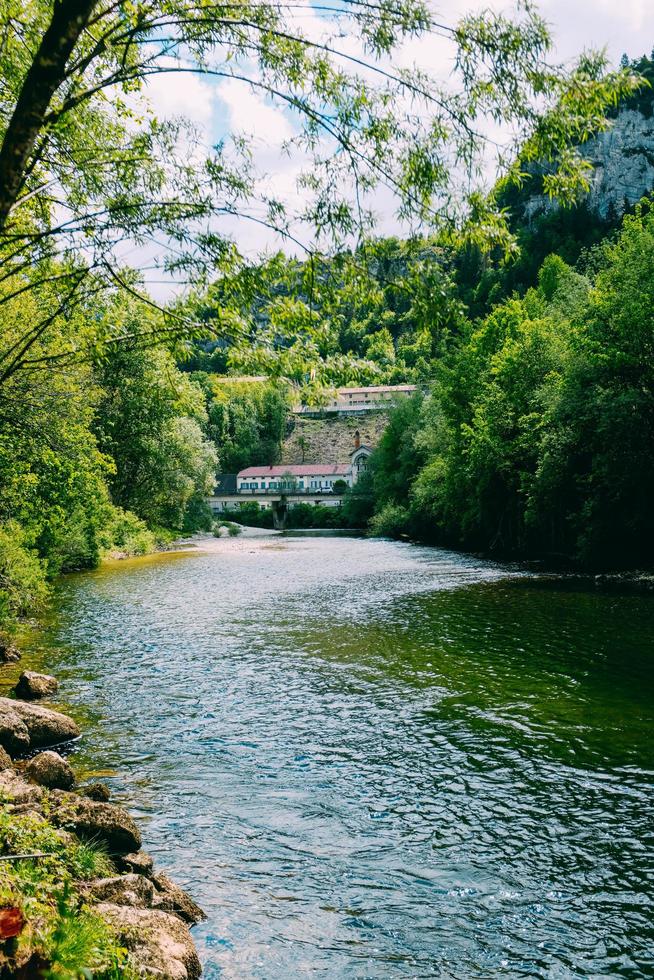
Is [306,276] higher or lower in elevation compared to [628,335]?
lower

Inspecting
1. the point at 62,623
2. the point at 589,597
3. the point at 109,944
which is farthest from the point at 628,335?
the point at 109,944

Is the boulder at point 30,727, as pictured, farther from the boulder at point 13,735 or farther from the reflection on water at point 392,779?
the reflection on water at point 392,779

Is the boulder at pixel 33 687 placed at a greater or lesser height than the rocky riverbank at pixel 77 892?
lesser

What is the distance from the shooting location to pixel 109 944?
5121mm

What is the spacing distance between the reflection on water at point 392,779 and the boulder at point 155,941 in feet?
1.68

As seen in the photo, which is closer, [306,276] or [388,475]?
[306,276]

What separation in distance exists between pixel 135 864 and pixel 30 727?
5.50m

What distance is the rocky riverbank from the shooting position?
4730 millimetres

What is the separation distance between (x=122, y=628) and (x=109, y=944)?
755 inches

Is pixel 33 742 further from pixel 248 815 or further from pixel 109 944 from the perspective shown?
pixel 109 944

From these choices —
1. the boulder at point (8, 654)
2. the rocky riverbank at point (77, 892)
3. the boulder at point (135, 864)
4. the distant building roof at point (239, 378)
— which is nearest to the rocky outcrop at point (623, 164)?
the boulder at point (8, 654)

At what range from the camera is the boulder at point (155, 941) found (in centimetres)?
564

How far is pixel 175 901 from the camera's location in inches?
282

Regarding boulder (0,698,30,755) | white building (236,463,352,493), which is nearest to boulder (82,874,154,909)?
boulder (0,698,30,755)
